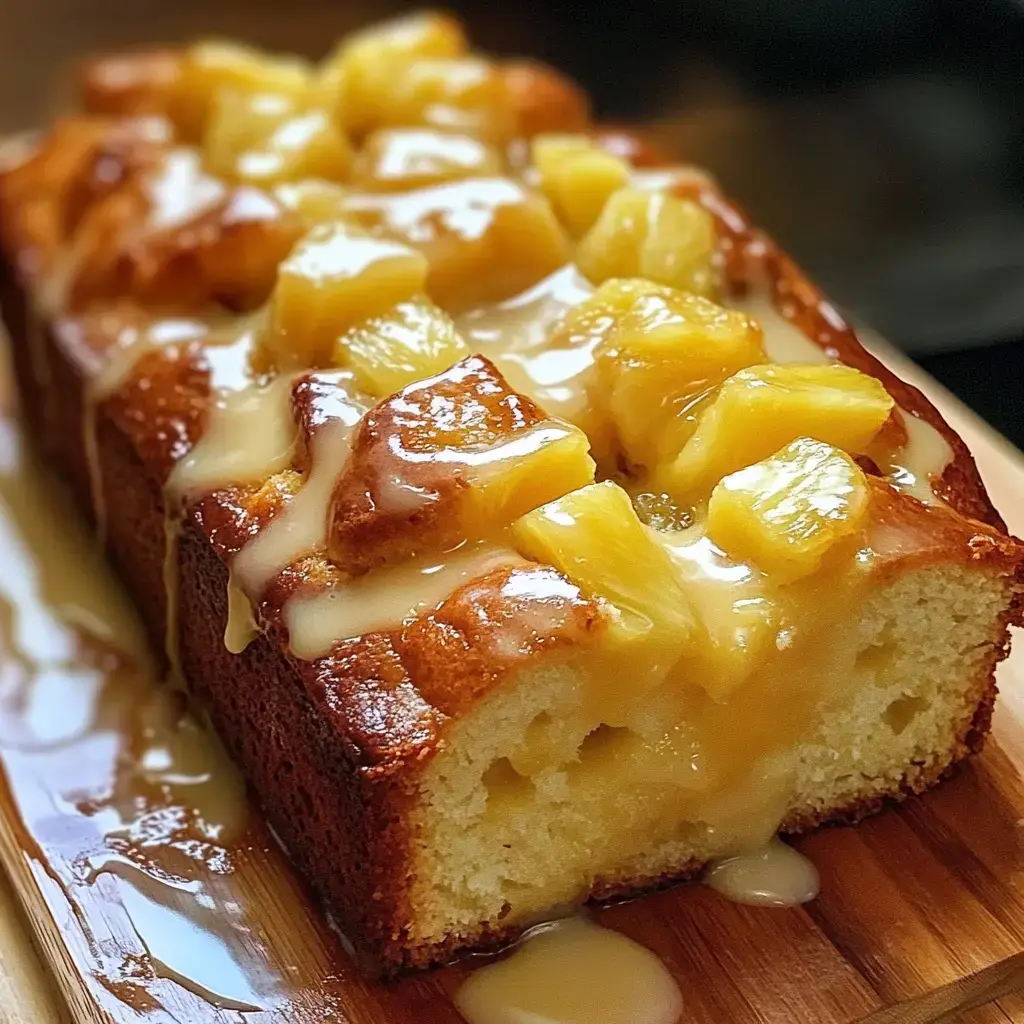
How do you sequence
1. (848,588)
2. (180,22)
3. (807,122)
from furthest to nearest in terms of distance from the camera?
(180,22) < (807,122) < (848,588)

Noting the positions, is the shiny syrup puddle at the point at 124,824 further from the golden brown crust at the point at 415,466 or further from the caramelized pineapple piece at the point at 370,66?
the caramelized pineapple piece at the point at 370,66

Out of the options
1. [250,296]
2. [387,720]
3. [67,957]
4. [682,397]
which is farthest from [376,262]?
[67,957]

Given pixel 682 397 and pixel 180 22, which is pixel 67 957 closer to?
pixel 682 397

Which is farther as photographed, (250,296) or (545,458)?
(250,296)

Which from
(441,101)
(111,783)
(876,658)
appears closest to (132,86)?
(441,101)

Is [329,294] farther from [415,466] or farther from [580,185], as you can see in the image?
[580,185]
